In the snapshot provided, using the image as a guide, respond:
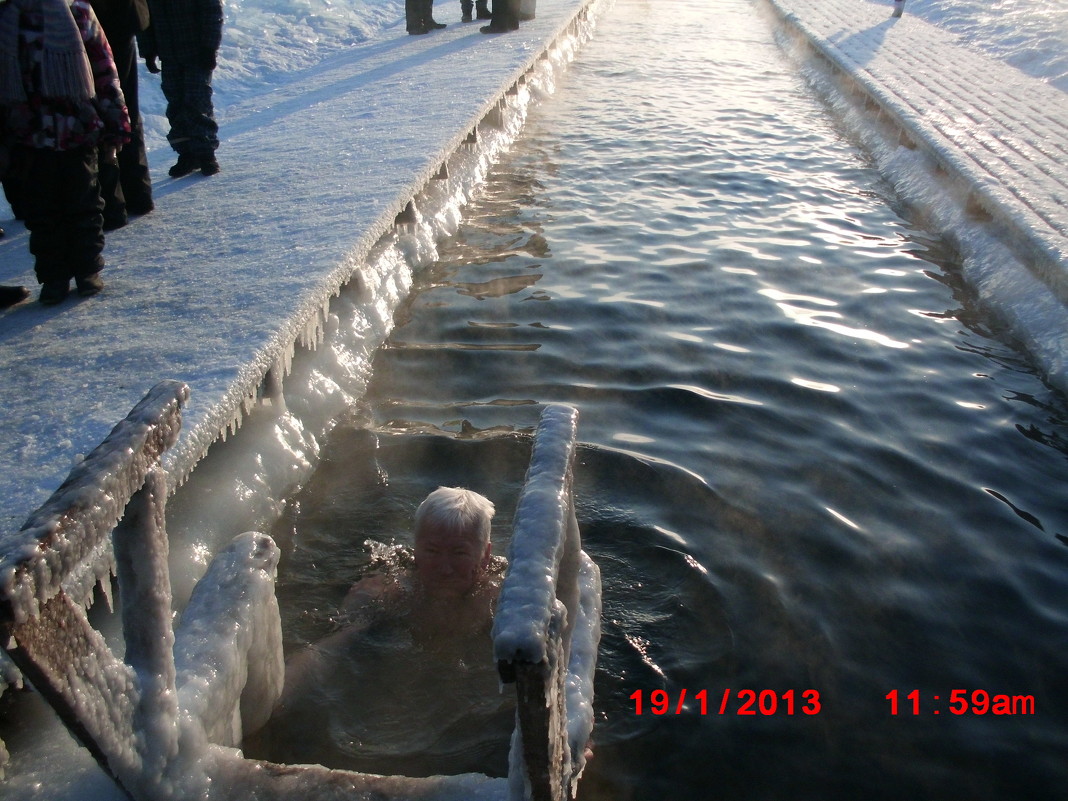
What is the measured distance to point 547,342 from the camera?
18.2 ft

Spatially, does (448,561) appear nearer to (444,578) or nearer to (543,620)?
(444,578)

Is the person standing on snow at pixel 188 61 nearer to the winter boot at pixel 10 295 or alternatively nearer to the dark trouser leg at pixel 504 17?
the winter boot at pixel 10 295

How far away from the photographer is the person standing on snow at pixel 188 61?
238 inches

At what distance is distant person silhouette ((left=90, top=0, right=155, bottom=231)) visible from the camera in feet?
16.4

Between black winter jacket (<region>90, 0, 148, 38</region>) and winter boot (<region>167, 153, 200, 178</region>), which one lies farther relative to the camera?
winter boot (<region>167, 153, 200, 178</region>)

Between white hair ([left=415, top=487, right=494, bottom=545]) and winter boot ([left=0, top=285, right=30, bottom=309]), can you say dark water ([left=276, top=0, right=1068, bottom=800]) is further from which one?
winter boot ([left=0, top=285, right=30, bottom=309])

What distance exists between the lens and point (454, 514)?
3.16 meters

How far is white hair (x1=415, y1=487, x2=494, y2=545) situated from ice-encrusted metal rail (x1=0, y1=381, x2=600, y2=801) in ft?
2.19

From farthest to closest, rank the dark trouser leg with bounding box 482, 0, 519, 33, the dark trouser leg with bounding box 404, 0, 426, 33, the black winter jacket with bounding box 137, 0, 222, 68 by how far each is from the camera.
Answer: the dark trouser leg with bounding box 404, 0, 426, 33 < the dark trouser leg with bounding box 482, 0, 519, 33 < the black winter jacket with bounding box 137, 0, 222, 68

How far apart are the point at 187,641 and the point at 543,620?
1.29 meters
